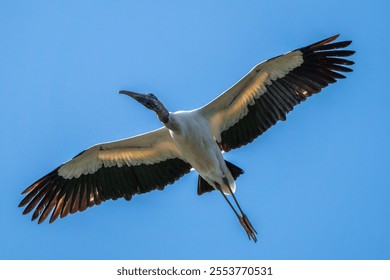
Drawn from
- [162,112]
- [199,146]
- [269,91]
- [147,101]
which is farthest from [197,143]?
[269,91]

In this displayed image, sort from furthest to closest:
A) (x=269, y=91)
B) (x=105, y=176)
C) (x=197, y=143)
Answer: (x=105, y=176) → (x=269, y=91) → (x=197, y=143)

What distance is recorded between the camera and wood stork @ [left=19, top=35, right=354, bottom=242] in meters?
11.8

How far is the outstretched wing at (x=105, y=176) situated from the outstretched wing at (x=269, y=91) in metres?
0.91

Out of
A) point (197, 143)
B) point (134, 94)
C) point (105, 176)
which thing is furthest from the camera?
point (105, 176)

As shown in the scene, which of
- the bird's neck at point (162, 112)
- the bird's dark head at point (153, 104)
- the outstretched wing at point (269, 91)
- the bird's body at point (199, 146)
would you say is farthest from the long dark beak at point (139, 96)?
the outstretched wing at point (269, 91)

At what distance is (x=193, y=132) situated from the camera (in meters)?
11.7

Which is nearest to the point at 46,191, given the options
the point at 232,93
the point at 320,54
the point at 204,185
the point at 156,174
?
the point at 156,174

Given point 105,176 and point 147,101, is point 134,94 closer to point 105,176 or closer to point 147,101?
point 147,101

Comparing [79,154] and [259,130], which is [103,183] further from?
[259,130]

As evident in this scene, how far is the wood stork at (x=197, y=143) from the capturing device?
38.5 ft

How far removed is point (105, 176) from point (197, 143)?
1902 millimetres

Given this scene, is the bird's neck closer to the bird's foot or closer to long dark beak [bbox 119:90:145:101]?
long dark beak [bbox 119:90:145:101]

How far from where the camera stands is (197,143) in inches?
460

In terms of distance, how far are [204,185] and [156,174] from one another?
2.76 feet
